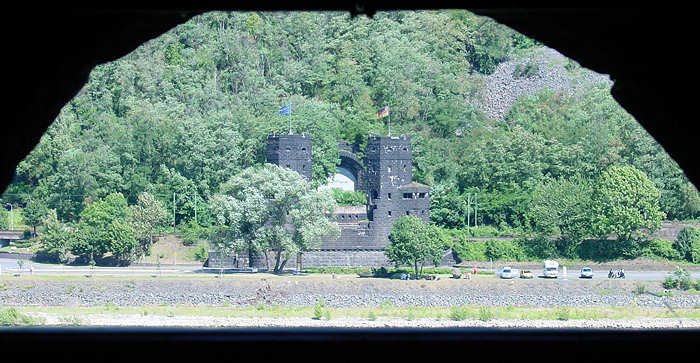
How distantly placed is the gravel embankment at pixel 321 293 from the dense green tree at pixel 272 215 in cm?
220

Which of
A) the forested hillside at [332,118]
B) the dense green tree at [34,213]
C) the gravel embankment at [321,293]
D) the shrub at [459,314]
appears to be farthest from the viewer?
the forested hillside at [332,118]

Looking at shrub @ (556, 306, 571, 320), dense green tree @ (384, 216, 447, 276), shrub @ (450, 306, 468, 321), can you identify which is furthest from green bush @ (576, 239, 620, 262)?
shrub @ (450, 306, 468, 321)

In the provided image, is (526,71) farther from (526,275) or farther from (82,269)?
(82,269)

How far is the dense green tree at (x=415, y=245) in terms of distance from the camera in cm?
5081

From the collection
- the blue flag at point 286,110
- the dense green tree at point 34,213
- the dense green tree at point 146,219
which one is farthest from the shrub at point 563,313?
the dense green tree at point 34,213

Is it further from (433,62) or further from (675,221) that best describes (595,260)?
(433,62)

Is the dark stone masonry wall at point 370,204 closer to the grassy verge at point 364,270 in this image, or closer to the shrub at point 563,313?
the grassy verge at point 364,270

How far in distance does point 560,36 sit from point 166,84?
6244 cm

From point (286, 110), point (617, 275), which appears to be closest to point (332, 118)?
point (286, 110)

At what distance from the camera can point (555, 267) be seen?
50969 millimetres

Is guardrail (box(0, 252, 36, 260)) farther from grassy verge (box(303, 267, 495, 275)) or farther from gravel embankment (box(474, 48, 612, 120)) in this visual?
gravel embankment (box(474, 48, 612, 120))

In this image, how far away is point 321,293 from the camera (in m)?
47.8

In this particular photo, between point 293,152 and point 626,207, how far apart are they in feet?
46.6

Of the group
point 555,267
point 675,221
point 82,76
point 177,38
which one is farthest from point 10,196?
point 82,76
